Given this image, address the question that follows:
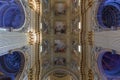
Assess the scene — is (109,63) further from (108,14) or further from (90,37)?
(108,14)

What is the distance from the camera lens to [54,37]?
2059 centimetres

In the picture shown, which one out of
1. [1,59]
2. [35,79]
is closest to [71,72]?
[35,79]

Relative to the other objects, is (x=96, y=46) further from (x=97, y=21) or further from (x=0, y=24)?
(x=0, y=24)

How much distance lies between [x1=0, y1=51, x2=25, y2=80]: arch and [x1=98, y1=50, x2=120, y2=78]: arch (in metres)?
4.54

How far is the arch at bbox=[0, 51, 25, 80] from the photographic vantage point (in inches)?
572

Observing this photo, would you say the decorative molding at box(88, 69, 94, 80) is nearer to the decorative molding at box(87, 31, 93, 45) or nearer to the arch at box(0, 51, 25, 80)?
the decorative molding at box(87, 31, 93, 45)

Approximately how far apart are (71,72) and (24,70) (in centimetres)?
594

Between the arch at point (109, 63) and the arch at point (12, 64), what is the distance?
4.54 m

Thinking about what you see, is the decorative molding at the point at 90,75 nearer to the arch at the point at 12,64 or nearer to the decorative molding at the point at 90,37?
the decorative molding at the point at 90,37

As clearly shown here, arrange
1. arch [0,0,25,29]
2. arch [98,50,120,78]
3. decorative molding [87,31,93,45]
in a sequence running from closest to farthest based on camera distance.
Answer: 1. arch [98,50,120,78]
2. decorative molding [87,31,93,45]
3. arch [0,0,25,29]

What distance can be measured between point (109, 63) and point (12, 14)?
21.9ft

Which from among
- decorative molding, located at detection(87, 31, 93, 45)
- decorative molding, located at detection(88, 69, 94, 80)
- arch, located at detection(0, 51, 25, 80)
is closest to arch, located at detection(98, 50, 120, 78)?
decorative molding, located at detection(88, 69, 94, 80)

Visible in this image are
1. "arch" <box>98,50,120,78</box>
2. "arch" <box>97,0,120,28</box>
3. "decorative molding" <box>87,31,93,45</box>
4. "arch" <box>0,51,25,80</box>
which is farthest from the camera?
"arch" <box>0,51,25,80</box>

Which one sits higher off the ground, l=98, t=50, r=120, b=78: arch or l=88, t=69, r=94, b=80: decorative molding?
l=98, t=50, r=120, b=78: arch
